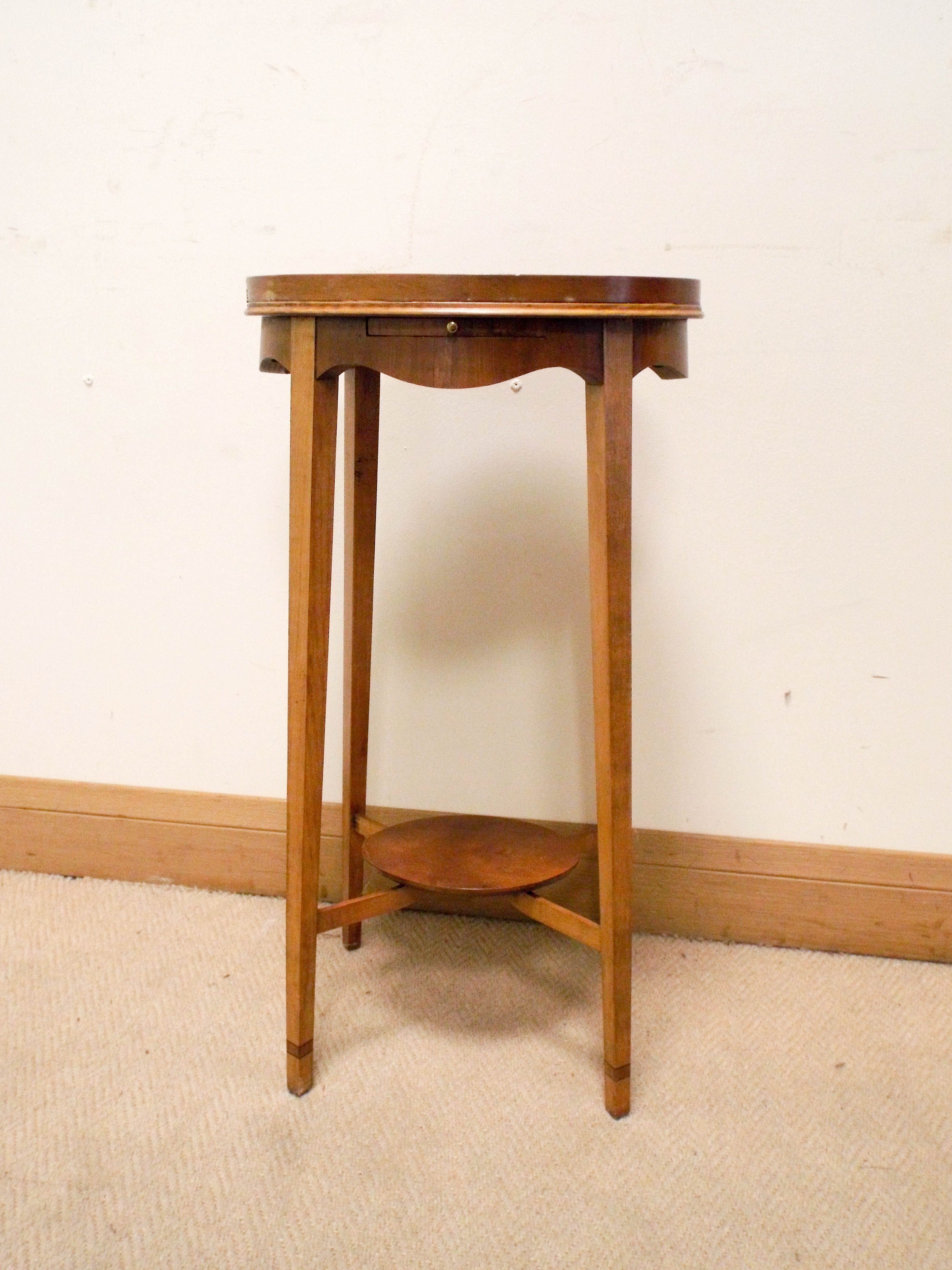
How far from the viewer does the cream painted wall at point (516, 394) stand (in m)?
1.30

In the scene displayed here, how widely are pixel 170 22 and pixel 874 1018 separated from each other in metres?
1.56

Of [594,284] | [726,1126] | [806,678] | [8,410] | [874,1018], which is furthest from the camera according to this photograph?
[8,410]

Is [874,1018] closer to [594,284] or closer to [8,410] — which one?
[594,284]

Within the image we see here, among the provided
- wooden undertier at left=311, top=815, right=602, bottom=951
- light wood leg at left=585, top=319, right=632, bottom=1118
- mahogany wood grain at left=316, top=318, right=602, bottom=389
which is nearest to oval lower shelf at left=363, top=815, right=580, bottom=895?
wooden undertier at left=311, top=815, right=602, bottom=951

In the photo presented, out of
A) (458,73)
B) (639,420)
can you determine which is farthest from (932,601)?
(458,73)

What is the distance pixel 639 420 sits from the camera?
1368mm

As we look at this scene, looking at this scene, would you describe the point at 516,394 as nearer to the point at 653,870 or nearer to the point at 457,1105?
the point at 653,870

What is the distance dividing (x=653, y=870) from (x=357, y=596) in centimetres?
56

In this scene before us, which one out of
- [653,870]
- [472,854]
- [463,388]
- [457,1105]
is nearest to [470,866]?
[472,854]

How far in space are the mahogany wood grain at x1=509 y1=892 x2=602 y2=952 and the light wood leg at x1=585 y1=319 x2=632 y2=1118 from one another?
15 mm

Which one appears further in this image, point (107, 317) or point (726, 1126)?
point (107, 317)

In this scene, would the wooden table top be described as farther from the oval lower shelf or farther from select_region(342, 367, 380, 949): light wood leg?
the oval lower shelf

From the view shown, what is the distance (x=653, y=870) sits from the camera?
145 centimetres

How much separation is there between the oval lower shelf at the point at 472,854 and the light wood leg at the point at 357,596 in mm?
63
